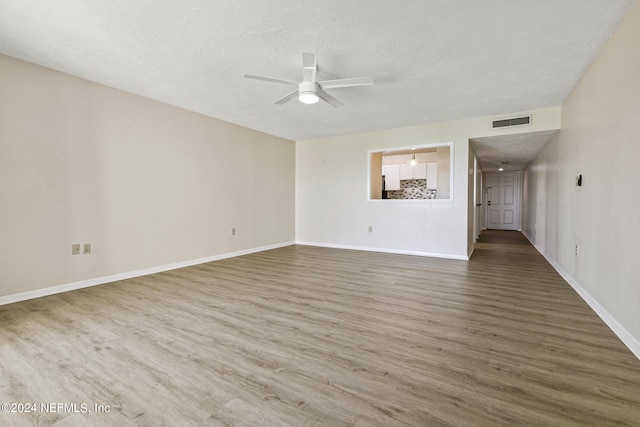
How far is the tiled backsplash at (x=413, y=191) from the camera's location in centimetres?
827

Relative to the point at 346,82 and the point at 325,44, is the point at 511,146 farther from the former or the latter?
the point at 325,44

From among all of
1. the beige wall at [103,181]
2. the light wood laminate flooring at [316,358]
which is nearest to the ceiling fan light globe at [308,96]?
the light wood laminate flooring at [316,358]

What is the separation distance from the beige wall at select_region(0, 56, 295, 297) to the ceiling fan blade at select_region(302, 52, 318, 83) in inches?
97.4

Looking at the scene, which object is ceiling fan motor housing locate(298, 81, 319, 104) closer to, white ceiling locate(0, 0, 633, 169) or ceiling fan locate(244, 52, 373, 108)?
ceiling fan locate(244, 52, 373, 108)

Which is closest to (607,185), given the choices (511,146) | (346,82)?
(346,82)

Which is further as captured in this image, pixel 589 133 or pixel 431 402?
pixel 589 133

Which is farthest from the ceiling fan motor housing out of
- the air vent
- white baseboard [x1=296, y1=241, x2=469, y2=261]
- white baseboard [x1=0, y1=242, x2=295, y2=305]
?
white baseboard [x1=296, y1=241, x2=469, y2=261]

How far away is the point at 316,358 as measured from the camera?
1.80 m

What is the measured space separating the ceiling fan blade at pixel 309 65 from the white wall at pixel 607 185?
91.2 inches

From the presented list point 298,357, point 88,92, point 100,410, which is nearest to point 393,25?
point 298,357

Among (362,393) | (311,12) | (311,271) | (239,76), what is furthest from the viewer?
(311,271)

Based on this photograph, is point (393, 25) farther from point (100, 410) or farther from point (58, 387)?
point (58, 387)

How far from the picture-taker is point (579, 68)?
2945 millimetres

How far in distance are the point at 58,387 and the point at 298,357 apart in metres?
1.29
